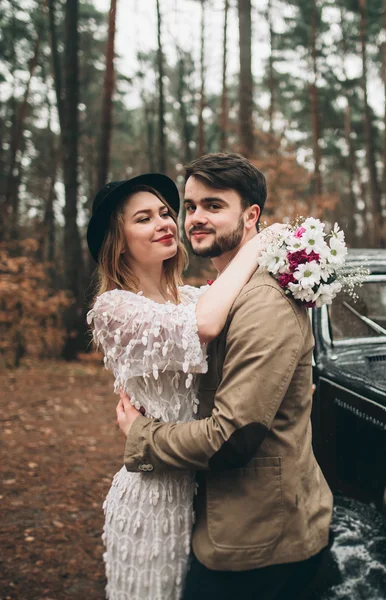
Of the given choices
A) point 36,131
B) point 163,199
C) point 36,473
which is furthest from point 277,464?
point 36,131

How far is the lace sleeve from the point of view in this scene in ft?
6.21

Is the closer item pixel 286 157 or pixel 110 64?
pixel 110 64

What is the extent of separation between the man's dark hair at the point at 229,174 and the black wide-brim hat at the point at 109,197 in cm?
32

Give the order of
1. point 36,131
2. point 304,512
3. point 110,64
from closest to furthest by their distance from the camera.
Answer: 1. point 304,512
2. point 110,64
3. point 36,131

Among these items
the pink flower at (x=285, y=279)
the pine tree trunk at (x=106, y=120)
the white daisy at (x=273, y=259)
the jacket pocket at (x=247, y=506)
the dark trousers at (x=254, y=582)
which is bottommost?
the dark trousers at (x=254, y=582)

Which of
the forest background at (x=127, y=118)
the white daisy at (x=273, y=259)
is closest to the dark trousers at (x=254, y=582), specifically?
the white daisy at (x=273, y=259)

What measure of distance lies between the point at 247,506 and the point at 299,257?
34.5 inches

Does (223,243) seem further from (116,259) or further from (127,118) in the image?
(127,118)

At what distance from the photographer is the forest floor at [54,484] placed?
3.83 m

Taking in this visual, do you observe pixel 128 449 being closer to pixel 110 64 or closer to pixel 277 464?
pixel 277 464

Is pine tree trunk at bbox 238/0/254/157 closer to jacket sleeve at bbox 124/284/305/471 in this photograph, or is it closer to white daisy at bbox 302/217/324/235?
white daisy at bbox 302/217/324/235

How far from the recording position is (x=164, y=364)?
1.93 m

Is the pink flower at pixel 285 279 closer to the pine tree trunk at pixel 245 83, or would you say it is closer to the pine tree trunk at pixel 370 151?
the pine tree trunk at pixel 245 83

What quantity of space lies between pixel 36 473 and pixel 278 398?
4.84 meters
